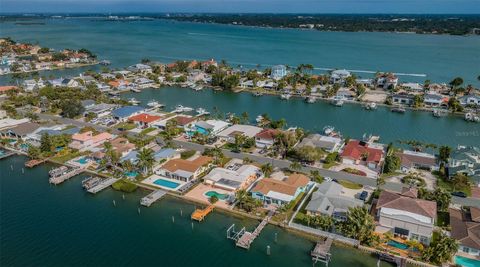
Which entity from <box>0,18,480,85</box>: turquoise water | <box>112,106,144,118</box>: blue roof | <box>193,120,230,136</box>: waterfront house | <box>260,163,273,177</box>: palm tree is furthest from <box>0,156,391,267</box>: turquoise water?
<box>0,18,480,85</box>: turquoise water

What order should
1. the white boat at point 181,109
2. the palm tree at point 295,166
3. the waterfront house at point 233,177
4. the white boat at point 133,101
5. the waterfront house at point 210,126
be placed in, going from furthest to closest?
1. the white boat at point 133,101
2. the white boat at point 181,109
3. the waterfront house at point 210,126
4. the palm tree at point 295,166
5. the waterfront house at point 233,177

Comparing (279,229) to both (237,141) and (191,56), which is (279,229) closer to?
(237,141)

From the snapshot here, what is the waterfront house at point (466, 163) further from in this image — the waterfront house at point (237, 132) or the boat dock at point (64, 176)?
the boat dock at point (64, 176)

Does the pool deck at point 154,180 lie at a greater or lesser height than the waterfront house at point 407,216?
lesser

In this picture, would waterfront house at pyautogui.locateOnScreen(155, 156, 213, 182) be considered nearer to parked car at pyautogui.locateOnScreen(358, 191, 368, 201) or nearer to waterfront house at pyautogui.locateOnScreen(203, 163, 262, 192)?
waterfront house at pyautogui.locateOnScreen(203, 163, 262, 192)

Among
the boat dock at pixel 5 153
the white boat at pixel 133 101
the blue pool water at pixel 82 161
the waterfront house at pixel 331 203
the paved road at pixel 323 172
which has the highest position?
the white boat at pixel 133 101

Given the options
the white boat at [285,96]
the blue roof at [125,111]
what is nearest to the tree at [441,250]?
the blue roof at [125,111]
